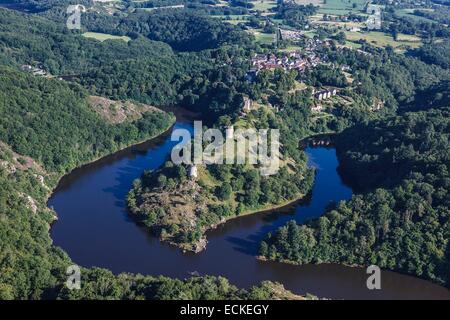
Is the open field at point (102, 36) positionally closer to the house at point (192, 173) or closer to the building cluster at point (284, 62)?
the building cluster at point (284, 62)

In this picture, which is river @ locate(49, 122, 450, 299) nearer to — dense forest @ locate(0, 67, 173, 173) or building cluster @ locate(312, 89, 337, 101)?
dense forest @ locate(0, 67, 173, 173)

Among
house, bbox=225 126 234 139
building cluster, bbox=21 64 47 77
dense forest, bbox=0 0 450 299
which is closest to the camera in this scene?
dense forest, bbox=0 0 450 299

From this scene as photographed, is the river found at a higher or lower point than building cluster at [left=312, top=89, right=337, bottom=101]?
lower

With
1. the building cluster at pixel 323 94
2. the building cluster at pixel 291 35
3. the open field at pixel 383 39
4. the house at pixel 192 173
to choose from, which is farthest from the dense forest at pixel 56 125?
the open field at pixel 383 39

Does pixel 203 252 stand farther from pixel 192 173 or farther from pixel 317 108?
pixel 317 108

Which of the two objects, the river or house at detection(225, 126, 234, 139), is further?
house at detection(225, 126, 234, 139)

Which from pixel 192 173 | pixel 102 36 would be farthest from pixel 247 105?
pixel 102 36

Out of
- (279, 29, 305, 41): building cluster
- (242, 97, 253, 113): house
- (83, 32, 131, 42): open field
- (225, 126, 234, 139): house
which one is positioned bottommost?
(83, 32, 131, 42): open field

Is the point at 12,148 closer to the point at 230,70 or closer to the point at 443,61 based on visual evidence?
the point at 230,70

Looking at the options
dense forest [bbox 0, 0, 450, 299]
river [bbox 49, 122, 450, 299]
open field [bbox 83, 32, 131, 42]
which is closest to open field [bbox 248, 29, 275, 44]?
dense forest [bbox 0, 0, 450, 299]
